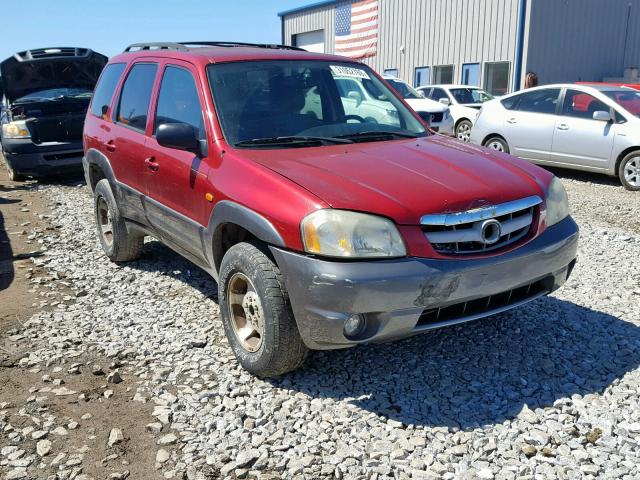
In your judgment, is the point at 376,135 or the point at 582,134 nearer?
the point at 376,135

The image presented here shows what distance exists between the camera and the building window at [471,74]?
22.3 metres

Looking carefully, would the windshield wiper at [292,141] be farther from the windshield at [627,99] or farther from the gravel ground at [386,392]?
the windshield at [627,99]

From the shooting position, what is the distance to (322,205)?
2.92 metres

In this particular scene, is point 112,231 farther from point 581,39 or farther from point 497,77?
point 581,39

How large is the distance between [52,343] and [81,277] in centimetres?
146

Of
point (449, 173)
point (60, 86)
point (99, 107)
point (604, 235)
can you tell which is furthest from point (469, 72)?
point (449, 173)

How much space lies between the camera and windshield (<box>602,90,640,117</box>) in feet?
30.2

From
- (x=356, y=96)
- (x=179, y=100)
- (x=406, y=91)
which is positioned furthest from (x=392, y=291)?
(x=406, y=91)

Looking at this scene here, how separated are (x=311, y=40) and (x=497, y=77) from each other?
13547mm

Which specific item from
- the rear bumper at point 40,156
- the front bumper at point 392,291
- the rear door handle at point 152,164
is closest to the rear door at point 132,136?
the rear door handle at point 152,164

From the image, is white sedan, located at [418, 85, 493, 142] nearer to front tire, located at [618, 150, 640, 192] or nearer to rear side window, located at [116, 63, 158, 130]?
front tire, located at [618, 150, 640, 192]

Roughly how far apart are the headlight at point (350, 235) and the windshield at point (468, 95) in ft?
44.1

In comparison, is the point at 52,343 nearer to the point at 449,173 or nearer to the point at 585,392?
the point at 449,173

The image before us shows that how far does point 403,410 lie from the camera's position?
10.4ft
